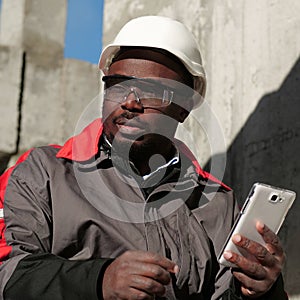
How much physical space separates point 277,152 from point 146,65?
79 centimetres

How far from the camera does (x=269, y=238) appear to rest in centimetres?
149

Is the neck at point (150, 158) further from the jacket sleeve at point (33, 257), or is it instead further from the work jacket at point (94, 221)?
the jacket sleeve at point (33, 257)

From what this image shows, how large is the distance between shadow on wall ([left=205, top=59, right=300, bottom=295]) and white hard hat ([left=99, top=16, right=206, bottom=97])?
1.68ft

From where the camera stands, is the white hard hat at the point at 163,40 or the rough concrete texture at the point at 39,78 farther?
the rough concrete texture at the point at 39,78

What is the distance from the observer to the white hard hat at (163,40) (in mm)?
1840

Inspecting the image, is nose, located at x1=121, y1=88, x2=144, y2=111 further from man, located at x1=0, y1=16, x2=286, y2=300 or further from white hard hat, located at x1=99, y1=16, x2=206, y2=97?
white hard hat, located at x1=99, y1=16, x2=206, y2=97

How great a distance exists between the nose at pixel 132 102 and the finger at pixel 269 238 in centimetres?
47

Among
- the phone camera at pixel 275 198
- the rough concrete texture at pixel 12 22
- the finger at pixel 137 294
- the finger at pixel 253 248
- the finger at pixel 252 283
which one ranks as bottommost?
the rough concrete texture at pixel 12 22

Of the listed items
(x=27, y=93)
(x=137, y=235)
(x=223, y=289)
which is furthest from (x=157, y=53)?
(x=27, y=93)

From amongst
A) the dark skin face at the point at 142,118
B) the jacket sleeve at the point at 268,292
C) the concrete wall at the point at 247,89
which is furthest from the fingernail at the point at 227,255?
the concrete wall at the point at 247,89

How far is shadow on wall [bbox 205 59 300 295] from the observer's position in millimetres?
2273

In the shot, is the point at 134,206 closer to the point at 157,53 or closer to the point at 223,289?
the point at 223,289

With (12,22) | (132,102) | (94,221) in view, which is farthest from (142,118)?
(12,22)

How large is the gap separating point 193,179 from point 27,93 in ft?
16.7
